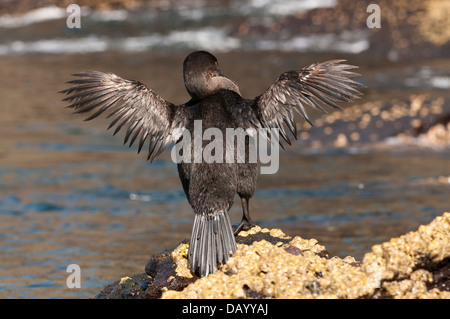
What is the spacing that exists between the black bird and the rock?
607mm

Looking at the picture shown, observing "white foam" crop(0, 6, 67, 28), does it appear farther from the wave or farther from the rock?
the rock

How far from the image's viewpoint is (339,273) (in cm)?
532

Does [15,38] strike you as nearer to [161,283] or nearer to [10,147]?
[10,147]

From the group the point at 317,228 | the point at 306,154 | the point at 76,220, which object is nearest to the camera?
the point at 317,228

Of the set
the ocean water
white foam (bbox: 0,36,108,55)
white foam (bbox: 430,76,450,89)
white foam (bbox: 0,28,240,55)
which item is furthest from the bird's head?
white foam (bbox: 0,36,108,55)

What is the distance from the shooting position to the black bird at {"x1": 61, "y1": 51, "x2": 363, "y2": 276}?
6219mm

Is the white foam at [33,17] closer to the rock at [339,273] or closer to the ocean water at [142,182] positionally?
the ocean water at [142,182]

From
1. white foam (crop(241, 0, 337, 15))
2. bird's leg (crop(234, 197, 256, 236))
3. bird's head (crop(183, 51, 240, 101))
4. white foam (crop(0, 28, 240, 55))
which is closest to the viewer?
bird's head (crop(183, 51, 240, 101))

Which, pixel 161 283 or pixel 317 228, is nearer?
pixel 161 283

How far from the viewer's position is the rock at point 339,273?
526 cm

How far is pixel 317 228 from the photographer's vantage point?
10758 millimetres

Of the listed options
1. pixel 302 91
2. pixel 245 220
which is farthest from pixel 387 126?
pixel 302 91
